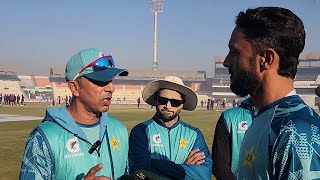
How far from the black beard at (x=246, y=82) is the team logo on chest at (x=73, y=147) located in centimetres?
133

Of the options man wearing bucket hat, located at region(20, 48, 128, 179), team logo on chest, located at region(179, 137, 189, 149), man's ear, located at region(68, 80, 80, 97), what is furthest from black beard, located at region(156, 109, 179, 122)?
man's ear, located at region(68, 80, 80, 97)

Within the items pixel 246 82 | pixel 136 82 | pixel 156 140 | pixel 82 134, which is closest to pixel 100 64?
pixel 82 134

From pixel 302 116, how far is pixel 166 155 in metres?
2.17

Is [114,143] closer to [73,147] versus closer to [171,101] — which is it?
[73,147]

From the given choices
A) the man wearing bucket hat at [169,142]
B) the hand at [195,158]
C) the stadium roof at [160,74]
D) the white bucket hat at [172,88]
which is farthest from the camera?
the stadium roof at [160,74]

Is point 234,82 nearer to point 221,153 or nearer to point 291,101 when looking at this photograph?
point 291,101

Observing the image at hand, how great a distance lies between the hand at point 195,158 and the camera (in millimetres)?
3477

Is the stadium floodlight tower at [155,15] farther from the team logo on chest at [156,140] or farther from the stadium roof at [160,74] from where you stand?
the team logo on chest at [156,140]

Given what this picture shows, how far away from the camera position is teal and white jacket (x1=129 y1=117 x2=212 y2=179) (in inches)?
130

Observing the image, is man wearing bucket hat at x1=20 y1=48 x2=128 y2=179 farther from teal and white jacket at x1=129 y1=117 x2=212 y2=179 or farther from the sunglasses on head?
teal and white jacket at x1=129 y1=117 x2=212 y2=179

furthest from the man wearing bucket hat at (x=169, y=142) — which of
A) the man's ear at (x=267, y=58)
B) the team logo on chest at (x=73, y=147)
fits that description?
the man's ear at (x=267, y=58)

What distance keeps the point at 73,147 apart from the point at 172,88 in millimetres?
1686

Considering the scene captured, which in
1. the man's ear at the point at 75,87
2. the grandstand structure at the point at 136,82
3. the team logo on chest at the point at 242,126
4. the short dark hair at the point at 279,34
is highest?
the short dark hair at the point at 279,34

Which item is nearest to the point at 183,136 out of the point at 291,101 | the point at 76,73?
the point at 76,73
